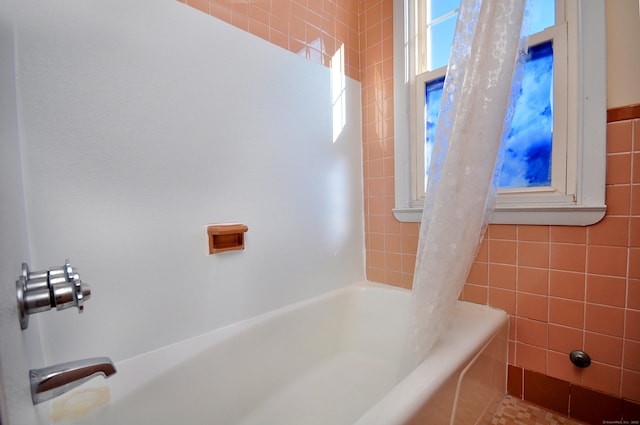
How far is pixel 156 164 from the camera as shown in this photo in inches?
35.3

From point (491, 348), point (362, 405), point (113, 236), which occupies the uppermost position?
point (113, 236)

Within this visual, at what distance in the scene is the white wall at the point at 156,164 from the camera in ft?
2.39

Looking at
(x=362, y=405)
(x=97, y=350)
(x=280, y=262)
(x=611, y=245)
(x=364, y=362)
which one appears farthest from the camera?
(x=364, y=362)

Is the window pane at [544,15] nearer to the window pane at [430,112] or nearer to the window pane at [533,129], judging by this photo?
the window pane at [533,129]

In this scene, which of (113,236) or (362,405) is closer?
(113,236)

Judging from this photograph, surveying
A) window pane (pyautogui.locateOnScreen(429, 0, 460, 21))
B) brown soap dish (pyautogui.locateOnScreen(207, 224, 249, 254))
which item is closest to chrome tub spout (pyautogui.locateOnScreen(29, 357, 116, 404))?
brown soap dish (pyautogui.locateOnScreen(207, 224, 249, 254))

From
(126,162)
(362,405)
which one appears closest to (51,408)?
(126,162)

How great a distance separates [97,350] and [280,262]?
0.69 meters

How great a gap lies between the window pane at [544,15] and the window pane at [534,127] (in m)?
0.07

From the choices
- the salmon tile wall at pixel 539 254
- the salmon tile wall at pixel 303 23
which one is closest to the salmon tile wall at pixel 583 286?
the salmon tile wall at pixel 539 254

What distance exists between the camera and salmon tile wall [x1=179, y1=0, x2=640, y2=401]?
2.97 ft

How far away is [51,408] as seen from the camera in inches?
25.8

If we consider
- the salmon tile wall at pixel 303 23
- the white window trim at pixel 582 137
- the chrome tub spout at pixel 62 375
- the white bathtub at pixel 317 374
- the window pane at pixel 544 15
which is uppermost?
the salmon tile wall at pixel 303 23

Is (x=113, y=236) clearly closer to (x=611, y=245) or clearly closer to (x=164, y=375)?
(x=164, y=375)
